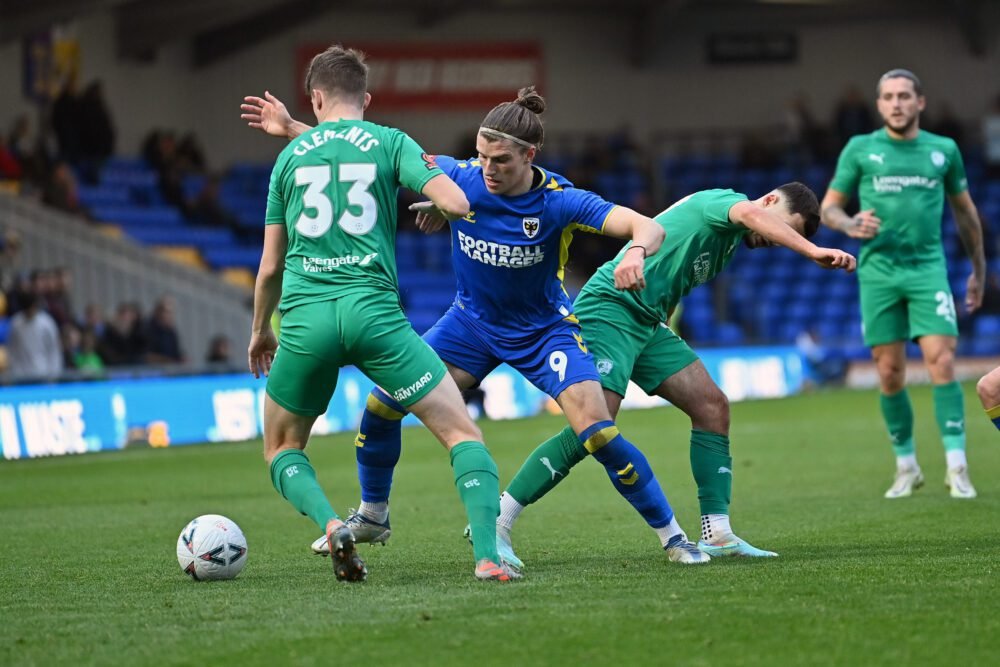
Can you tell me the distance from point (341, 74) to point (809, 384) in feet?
65.0

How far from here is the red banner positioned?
101ft

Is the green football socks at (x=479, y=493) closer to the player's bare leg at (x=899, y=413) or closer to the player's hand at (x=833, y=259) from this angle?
the player's hand at (x=833, y=259)

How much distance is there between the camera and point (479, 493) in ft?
20.0

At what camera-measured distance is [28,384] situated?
15.4 meters

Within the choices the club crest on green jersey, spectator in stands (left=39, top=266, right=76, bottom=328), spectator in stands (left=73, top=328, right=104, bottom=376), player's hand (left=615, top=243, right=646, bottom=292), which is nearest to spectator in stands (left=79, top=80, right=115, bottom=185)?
spectator in stands (left=39, top=266, right=76, bottom=328)

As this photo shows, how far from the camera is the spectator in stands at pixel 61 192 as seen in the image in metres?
22.4

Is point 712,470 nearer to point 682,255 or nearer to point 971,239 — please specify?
point 682,255

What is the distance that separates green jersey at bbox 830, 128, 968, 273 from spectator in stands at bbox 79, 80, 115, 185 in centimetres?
1688

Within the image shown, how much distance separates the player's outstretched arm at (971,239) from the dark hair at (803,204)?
3300mm

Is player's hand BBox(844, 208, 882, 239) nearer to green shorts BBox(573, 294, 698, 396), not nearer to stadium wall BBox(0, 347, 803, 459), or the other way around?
green shorts BBox(573, 294, 698, 396)

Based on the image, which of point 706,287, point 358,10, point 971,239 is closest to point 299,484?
point 971,239

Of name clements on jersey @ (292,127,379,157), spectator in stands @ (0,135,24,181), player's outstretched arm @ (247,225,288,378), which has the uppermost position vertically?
spectator in stands @ (0,135,24,181)

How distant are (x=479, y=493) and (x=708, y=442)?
1.56 meters

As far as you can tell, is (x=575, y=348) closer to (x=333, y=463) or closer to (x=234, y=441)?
(x=333, y=463)
